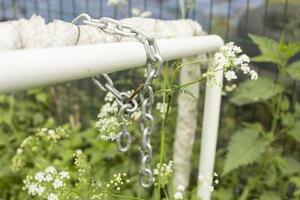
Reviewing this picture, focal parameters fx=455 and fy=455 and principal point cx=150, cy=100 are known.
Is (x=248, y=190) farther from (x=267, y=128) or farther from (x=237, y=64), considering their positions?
(x=237, y=64)

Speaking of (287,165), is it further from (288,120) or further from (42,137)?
(42,137)

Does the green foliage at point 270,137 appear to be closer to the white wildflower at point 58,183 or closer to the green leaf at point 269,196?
the green leaf at point 269,196

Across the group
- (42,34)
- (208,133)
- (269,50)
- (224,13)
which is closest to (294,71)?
(269,50)

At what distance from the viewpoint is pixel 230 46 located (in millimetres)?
754

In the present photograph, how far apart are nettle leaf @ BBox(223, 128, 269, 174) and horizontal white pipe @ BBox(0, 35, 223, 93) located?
787mm

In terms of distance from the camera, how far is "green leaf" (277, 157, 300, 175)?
4.65ft

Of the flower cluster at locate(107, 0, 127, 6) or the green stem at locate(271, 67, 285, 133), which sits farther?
the flower cluster at locate(107, 0, 127, 6)

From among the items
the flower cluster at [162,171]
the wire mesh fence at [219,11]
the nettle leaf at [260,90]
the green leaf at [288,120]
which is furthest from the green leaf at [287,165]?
the flower cluster at [162,171]

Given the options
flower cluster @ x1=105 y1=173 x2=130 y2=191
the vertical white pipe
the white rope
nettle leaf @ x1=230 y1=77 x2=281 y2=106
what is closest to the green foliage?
nettle leaf @ x1=230 y1=77 x2=281 y2=106

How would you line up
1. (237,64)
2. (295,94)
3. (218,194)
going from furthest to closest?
(295,94) < (218,194) < (237,64)

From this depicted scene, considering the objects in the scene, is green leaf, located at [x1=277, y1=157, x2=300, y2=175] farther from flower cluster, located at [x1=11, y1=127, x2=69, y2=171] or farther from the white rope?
the white rope

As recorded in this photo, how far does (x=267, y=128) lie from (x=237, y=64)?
107 centimetres

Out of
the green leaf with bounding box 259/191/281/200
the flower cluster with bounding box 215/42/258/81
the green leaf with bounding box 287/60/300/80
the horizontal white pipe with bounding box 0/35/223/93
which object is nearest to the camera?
the horizontal white pipe with bounding box 0/35/223/93

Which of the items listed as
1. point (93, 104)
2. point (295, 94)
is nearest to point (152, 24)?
point (295, 94)
